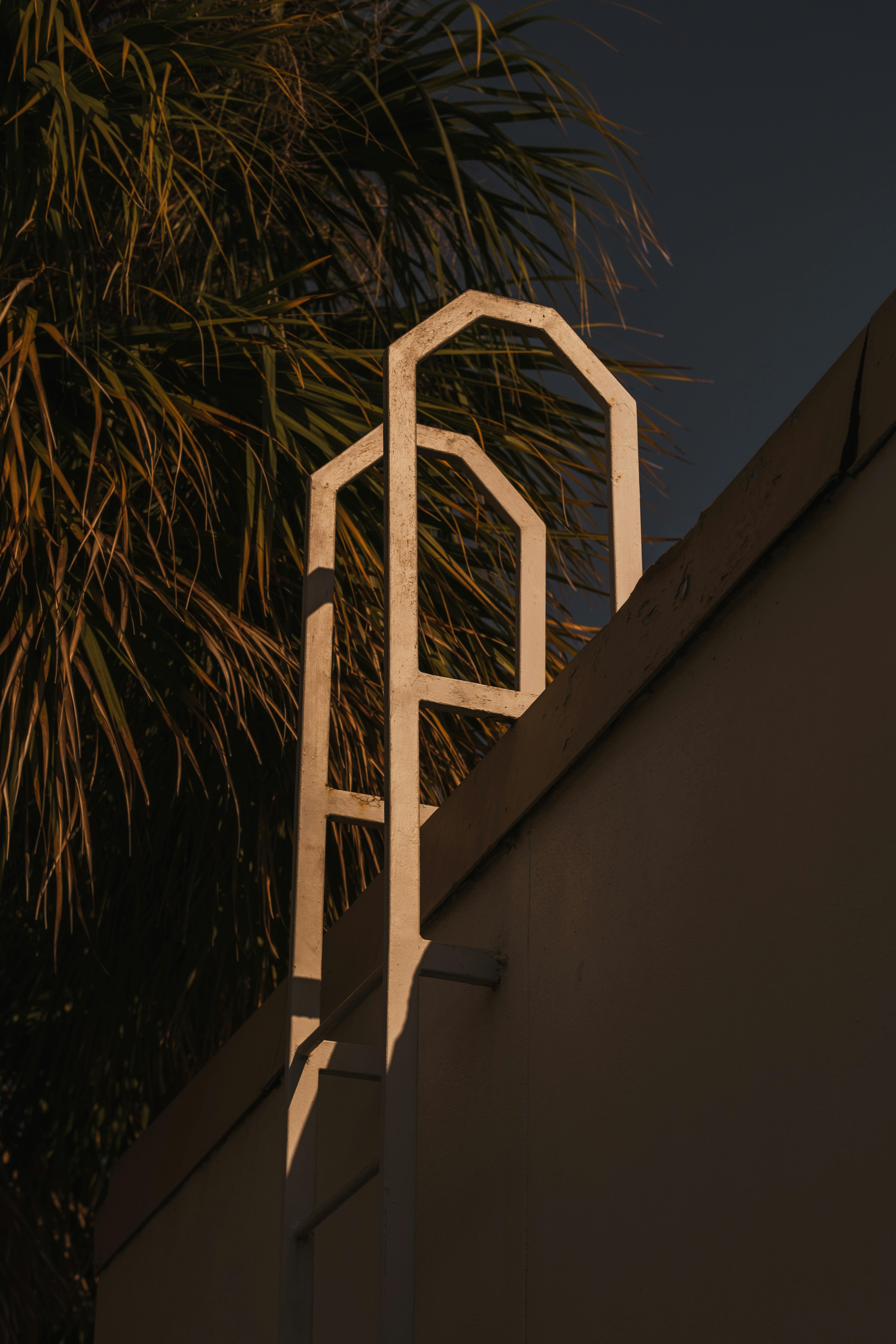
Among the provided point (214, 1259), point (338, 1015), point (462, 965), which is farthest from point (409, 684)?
point (214, 1259)

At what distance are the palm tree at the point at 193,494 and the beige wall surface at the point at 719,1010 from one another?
1543 millimetres

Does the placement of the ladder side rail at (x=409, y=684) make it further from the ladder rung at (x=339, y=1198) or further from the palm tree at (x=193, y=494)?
the palm tree at (x=193, y=494)

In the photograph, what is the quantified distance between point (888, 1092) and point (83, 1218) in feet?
14.2

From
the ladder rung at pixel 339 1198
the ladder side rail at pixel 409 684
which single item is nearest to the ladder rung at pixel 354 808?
the ladder side rail at pixel 409 684

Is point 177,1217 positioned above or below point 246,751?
below

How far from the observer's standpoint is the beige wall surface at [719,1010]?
3.92ft

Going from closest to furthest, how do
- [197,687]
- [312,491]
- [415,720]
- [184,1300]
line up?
[415,720] → [312,491] → [184,1300] → [197,687]

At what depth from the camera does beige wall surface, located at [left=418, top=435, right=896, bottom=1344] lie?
3.92 feet

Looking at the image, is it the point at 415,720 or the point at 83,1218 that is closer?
the point at 415,720

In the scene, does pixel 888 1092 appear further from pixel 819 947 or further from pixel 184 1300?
pixel 184 1300

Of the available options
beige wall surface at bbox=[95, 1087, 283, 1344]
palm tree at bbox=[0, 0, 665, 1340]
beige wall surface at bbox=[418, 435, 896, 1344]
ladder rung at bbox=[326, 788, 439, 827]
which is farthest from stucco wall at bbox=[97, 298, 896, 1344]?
palm tree at bbox=[0, 0, 665, 1340]

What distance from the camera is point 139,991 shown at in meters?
4.21

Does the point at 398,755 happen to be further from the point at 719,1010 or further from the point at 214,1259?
the point at 214,1259

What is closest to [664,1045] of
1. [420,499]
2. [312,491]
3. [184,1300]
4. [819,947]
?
[819,947]
